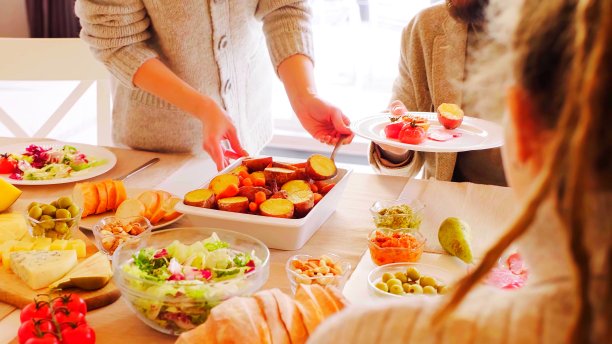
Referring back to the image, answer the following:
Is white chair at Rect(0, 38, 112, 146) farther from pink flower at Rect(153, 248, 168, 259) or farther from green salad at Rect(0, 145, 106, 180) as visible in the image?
pink flower at Rect(153, 248, 168, 259)

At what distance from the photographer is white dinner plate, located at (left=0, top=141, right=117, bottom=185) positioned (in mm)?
1897

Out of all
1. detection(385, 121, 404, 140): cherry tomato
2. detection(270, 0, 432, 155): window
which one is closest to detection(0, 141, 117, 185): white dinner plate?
detection(385, 121, 404, 140): cherry tomato

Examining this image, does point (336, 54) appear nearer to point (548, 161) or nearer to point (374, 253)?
point (374, 253)

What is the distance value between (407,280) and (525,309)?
80cm

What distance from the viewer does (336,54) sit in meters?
4.61

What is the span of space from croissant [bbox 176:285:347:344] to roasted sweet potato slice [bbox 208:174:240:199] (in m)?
0.52

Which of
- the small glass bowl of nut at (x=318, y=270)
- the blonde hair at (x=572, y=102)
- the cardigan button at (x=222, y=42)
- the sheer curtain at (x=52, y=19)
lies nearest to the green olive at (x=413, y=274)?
the small glass bowl of nut at (x=318, y=270)

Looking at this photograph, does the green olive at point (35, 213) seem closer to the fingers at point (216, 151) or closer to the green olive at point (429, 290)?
the fingers at point (216, 151)

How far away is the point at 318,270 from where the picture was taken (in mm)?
1358

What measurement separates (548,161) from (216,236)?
96 centimetres

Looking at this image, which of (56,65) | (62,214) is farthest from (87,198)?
(56,65)

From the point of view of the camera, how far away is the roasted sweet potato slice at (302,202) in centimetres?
157

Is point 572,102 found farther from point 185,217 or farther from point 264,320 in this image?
point 185,217

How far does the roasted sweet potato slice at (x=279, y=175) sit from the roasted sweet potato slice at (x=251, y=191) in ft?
0.26
